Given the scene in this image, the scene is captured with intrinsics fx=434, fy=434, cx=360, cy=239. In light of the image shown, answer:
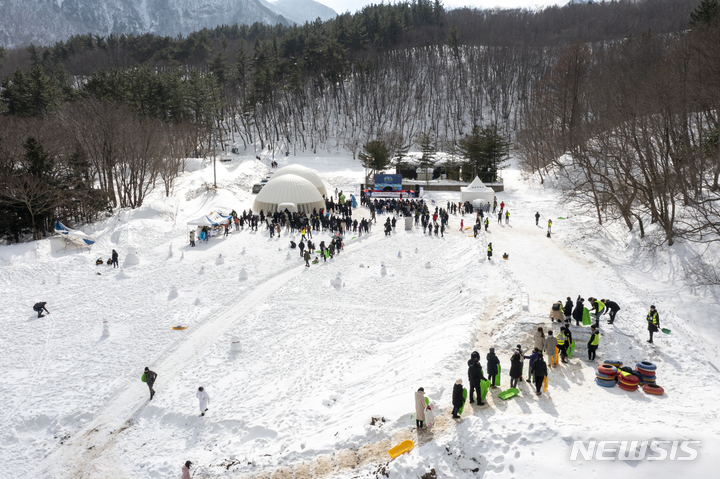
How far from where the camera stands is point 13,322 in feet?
58.8

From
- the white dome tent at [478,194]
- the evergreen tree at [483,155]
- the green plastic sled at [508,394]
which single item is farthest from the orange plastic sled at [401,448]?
the evergreen tree at [483,155]

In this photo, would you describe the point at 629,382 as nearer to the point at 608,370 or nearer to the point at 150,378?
the point at 608,370

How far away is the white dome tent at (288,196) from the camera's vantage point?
1369 inches

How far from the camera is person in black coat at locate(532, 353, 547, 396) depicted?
10.1m

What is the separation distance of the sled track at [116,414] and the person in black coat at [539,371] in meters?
10.3

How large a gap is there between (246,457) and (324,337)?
6392 millimetres

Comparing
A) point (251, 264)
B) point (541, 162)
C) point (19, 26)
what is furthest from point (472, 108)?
point (19, 26)

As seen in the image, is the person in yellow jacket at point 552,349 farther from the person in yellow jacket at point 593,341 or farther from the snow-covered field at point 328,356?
the person in yellow jacket at point 593,341

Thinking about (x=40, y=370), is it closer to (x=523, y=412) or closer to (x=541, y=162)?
(x=523, y=412)

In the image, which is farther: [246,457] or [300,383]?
[300,383]

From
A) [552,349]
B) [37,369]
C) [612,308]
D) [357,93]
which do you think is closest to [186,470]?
[37,369]

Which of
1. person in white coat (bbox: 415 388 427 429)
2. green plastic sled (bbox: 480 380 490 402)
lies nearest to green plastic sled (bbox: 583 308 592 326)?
green plastic sled (bbox: 480 380 490 402)

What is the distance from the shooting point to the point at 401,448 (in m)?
9.00

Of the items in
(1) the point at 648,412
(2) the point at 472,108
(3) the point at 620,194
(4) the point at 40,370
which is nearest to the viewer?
(1) the point at 648,412
